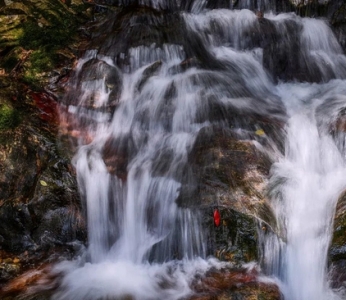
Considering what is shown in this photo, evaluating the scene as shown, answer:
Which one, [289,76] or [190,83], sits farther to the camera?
[289,76]

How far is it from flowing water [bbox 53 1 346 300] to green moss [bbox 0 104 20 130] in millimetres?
875

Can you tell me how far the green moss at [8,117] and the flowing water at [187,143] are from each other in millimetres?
875

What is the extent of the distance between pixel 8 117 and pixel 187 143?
9.27 feet

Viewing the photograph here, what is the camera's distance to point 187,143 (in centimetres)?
604

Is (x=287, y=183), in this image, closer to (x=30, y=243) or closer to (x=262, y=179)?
(x=262, y=179)

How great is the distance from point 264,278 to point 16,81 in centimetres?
521

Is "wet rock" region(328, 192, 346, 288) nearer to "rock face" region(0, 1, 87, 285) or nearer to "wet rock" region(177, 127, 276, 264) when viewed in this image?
"wet rock" region(177, 127, 276, 264)

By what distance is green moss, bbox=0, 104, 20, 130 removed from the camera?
19.4 feet

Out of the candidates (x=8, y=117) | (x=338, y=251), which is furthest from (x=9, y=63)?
(x=338, y=251)

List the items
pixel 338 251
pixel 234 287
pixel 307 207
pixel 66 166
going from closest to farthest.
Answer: pixel 234 287, pixel 338 251, pixel 307 207, pixel 66 166

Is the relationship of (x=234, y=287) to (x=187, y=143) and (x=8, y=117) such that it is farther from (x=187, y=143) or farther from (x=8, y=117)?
(x=8, y=117)

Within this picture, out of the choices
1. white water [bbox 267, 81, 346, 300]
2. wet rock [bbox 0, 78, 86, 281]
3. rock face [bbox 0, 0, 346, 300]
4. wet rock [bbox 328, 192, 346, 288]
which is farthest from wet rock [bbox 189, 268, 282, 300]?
wet rock [bbox 0, 78, 86, 281]

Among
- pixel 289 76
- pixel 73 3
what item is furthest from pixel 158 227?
pixel 73 3

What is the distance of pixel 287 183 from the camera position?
5273 millimetres
